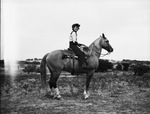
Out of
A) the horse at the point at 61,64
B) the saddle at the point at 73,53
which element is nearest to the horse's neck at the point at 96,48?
the horse at the point at 61,64

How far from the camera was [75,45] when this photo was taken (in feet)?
26.0

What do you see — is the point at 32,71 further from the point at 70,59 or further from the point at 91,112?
the point at 91,112

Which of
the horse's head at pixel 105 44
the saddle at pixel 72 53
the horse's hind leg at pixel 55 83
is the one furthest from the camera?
the horse's head at pixel 105 44

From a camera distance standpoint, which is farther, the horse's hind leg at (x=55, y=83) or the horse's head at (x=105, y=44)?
the horse's head at (x=105, y=44)

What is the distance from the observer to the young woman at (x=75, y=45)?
788 centimetres

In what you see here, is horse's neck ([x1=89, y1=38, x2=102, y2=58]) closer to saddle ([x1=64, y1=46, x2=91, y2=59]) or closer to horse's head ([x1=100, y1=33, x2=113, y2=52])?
horse's head ([x1=100, y1=33, x2=113, y2=52])

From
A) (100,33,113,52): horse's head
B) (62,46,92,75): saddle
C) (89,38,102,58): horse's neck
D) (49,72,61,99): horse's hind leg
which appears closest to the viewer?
(49,72,61,99): horse's hind leg

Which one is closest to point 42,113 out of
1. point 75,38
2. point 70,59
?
point 70,59

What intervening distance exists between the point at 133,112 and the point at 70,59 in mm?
3458

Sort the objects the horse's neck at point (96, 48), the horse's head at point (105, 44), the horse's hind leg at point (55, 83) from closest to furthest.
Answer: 1. the horse's hind leg at point (55, 83)
2. the horse's neck at point (96, 48)
3. the horse's head at point (105, 44)

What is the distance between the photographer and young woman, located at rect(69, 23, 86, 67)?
7.88m

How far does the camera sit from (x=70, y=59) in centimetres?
809

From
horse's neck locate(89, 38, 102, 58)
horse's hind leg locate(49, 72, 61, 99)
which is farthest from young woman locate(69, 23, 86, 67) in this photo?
horse's hind leg locate(49, 72, 61, 99)

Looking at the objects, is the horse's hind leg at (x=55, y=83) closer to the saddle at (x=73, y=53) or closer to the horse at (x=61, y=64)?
the horse at (x=61, y=64)
